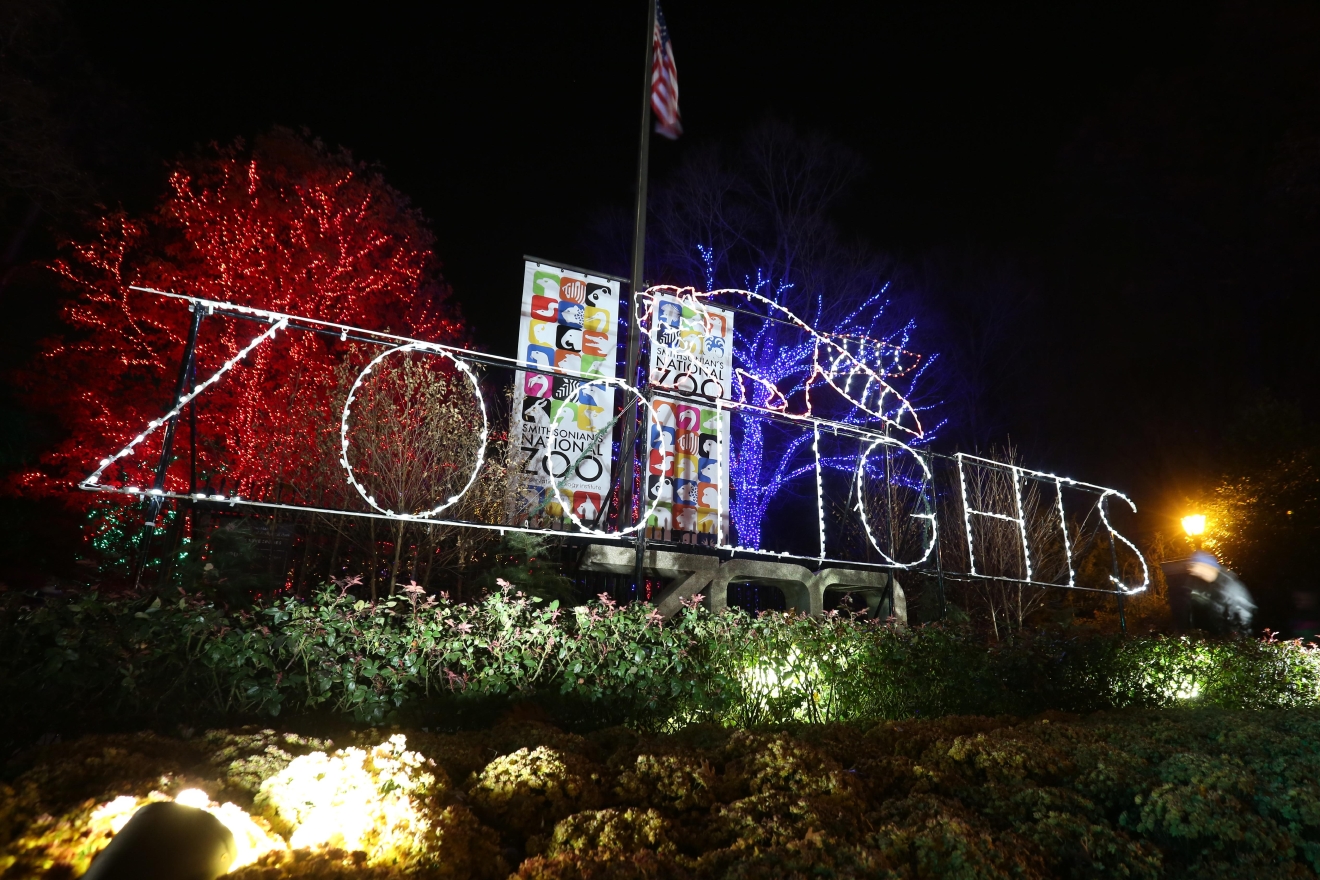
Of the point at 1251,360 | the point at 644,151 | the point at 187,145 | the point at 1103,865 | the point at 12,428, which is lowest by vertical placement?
the point at 1103,865

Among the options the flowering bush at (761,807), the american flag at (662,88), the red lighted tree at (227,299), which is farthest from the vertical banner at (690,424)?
the flowering bush at (761,807)

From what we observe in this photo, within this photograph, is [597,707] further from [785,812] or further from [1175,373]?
[1175,373]

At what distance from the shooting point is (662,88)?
8500 mm

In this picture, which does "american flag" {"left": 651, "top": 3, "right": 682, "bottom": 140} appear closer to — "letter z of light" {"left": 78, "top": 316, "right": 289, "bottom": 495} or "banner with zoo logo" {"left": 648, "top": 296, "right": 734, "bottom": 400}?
"banner with zoo logo" {"left": 648, "top": 296, "right": 734, "bottom": 400}

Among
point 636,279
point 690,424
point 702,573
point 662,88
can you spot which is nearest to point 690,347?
point 690,424

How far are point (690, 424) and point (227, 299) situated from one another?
8.67m

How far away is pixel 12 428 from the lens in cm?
1110

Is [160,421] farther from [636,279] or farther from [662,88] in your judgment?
[662,88]

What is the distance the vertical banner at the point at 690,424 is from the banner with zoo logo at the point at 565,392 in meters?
0.60

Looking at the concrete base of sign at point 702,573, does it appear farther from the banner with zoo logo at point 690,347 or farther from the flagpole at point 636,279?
the banner with zoo logo at point 690,347

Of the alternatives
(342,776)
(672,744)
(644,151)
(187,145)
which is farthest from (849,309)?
(342,776)

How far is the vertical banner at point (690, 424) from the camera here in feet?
27.7

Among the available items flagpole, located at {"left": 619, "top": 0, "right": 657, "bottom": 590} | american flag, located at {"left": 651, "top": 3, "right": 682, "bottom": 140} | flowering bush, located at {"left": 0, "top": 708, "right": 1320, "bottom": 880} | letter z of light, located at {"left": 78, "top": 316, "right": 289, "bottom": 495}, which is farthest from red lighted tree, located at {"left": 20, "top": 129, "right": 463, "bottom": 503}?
flowering bush, located at {"left": 0, "top": 708, "right": 1320, "bottom": 880}

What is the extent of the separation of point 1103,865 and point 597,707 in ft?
9.77
